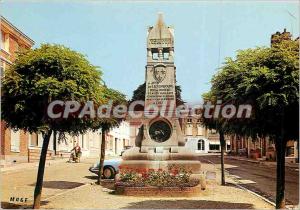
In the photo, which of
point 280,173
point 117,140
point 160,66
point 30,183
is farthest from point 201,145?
point 280,173

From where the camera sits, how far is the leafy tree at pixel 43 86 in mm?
13727

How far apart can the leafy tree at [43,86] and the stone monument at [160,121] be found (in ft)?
32.7

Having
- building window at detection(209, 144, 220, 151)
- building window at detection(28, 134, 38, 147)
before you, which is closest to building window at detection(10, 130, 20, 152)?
building window at detection(28, 134, 38, 147)

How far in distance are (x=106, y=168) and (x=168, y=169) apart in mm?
5731

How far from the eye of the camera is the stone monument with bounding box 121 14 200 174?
24.0 metres

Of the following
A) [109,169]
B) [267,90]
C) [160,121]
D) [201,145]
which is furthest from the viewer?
[201,145]

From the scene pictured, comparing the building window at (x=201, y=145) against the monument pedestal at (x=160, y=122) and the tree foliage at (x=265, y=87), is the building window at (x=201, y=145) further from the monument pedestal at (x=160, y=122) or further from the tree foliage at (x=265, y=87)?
the tree foliage at (x=265, y=87)

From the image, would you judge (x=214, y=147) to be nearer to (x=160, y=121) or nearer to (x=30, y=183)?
(x=160, y=121)

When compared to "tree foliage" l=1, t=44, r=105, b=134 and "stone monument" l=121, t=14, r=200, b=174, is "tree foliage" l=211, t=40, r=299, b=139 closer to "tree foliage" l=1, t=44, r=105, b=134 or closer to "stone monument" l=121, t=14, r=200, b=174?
"tree foliage" l=1, t=44, r=105, b=134

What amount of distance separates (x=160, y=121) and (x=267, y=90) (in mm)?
12279

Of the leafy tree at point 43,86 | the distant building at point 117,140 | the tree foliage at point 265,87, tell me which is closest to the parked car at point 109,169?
the leafy tree at point 43,86

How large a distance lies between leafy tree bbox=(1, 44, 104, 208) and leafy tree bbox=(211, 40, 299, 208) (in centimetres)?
411

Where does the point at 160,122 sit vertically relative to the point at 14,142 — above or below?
above

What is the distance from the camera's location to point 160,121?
25172 mm
